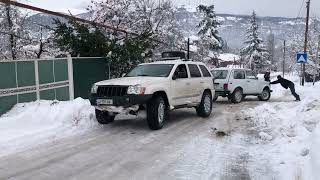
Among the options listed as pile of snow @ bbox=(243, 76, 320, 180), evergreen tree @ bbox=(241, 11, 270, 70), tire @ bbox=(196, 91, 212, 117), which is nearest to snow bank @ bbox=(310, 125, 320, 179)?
pile of snow @ bbox=(243, 76, 320, 180)

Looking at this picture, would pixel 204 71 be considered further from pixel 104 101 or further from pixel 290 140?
pixel 290 140

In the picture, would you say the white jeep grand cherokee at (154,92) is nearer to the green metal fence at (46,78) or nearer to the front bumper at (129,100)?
the front bumper at (129,100)

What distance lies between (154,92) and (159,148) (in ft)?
7.95

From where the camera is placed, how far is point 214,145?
9.47 metres

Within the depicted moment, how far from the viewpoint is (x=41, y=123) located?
1130 cm

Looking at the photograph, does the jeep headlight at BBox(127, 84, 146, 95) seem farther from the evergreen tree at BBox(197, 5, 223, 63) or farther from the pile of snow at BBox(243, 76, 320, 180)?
the evergreen tree at BBox(197, 5, 223, 63)

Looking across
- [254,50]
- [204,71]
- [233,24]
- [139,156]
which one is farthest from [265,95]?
[233,24]

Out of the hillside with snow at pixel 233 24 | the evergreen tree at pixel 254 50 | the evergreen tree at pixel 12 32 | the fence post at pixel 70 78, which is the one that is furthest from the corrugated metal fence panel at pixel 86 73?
the evergreen tree at pixel 254 50

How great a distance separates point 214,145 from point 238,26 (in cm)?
10180

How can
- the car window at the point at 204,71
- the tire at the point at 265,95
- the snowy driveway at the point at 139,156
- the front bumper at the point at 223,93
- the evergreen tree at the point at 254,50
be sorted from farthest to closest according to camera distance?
the evergreen tree at the point at 254,50 → the tire at the point at 265,95 → the front bumper at the point at 223,93 → the car window at the point at 204,71 → the snowy driveway at the point at 139,156

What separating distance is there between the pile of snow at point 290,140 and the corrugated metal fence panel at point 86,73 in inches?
252

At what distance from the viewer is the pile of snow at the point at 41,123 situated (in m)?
9.67

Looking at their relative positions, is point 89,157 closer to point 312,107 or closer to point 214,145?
point 214,145

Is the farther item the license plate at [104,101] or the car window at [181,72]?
the car window at [181,72]
